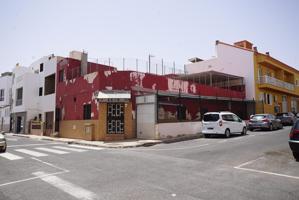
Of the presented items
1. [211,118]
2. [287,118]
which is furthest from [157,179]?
[287,118]

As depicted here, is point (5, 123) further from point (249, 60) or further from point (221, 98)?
point (249, 60)

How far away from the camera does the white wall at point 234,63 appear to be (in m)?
31.2

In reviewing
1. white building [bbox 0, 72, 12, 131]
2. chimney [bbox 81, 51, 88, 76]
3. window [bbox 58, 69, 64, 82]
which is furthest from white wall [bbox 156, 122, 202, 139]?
white building [bbox 0, 72, 12, 131]

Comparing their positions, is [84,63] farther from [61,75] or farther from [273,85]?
[273,85]

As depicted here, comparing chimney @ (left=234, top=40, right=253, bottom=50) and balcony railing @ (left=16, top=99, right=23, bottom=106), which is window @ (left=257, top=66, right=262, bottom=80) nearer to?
chimney @ (left=234, top=40, right=253, bottom=50)

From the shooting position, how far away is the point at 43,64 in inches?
1233

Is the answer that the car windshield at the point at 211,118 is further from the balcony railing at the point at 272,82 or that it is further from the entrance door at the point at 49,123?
the entrance door at the point at 49,123

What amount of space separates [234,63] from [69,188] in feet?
103

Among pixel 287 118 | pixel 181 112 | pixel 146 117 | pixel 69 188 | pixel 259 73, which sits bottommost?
pixel 69 188

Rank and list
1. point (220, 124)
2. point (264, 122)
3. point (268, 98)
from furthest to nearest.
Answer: point (268, 98) < point (264, 122) < point (220, 124)

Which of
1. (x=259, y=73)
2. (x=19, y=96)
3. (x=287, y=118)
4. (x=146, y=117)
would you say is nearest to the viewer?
(x=146, y=117)

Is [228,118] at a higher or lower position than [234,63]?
lower

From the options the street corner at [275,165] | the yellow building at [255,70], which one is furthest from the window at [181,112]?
the yellow building at [255,70]

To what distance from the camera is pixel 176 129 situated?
62.7 feet
